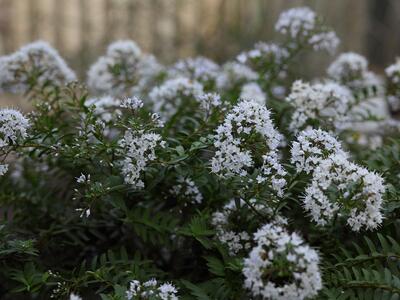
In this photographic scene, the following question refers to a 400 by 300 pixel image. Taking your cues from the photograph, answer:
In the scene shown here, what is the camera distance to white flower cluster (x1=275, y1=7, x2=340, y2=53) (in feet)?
10.9

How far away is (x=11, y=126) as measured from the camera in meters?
2.12

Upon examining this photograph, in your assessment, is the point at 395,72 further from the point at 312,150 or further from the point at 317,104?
the point at 312,150

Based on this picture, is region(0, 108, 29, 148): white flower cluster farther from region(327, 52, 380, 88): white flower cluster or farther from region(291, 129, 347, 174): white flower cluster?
region(327, 52, 380, 88): white flower cluster

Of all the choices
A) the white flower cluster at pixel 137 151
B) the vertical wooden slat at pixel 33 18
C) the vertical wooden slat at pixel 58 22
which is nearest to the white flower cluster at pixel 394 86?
the white flower cluster at pixel 137 151

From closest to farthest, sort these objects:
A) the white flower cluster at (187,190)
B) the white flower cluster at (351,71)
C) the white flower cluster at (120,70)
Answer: the white flower cluster at (187,190) → the white flower cluster at (120,70) → the white flower cluster at (351,71)

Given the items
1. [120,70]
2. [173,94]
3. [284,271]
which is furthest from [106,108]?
[284,271]

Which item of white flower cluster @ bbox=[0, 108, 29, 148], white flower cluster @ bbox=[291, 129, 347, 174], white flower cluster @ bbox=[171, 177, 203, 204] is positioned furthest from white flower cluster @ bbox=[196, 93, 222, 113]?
white flower cluster @ bbox=[0, 108, 29, 148]

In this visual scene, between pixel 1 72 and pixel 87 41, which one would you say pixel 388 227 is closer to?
pixel 1 72

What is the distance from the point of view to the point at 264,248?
5.78ft

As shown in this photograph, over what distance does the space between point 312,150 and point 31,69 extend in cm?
157

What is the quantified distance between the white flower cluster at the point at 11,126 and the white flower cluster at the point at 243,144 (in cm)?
68

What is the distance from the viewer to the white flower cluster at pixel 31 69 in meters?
2.91

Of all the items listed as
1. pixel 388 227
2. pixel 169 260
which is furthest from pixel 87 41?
pixel 388 227

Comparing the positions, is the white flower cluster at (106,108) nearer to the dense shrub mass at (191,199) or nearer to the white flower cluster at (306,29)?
the dense shrub mass at (191,199)
